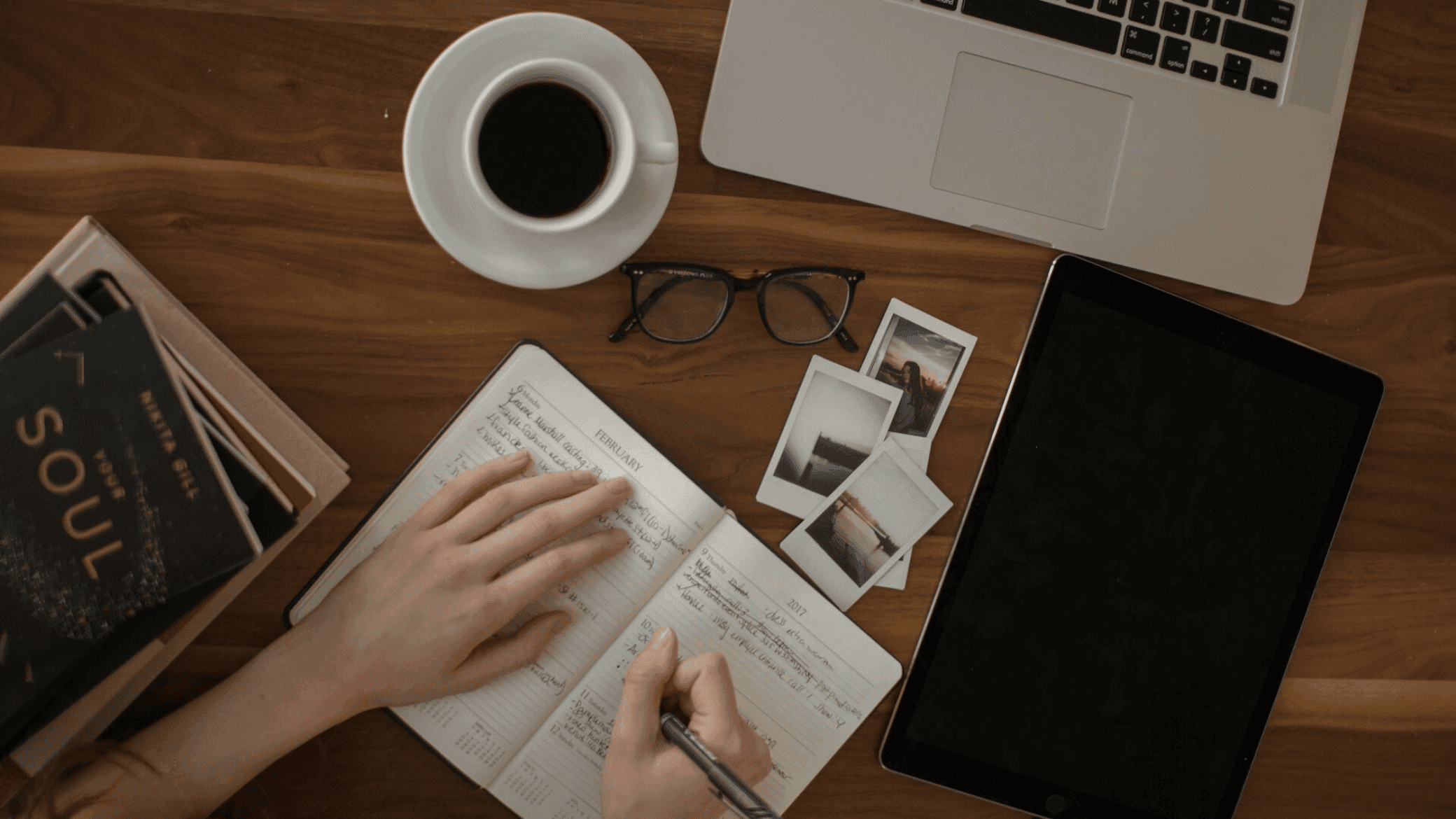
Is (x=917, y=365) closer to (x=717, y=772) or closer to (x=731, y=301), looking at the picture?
(x=731, y=301)

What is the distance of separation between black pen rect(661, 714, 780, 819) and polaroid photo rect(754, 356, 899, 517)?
22 centimetres

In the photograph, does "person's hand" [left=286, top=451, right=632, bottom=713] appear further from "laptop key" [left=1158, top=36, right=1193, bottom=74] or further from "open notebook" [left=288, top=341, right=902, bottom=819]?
"laptop key" [left=1158, top=36, right=1193, bottom=74]

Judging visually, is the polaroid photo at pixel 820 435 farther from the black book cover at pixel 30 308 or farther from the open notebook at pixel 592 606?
the black book cover at pixel 30 308

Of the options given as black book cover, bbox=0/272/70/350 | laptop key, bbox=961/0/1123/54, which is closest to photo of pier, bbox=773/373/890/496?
laptop key, bbox=961/0/1123/54

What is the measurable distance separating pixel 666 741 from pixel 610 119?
518mm

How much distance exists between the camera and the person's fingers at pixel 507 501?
0.67 m

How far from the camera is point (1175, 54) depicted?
2.41ft

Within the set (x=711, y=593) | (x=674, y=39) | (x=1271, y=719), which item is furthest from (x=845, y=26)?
(x=1271, y=719)

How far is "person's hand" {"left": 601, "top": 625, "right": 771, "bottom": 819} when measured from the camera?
0.66 metres

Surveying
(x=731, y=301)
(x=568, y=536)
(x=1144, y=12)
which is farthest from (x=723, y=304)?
(x=1144, y=12)

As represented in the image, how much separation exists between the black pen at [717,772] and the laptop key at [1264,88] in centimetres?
78

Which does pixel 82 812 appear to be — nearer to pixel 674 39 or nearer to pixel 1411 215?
pixel 674 39

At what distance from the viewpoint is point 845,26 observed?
69cm

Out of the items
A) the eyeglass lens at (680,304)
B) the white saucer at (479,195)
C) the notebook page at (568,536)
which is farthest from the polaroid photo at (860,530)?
the white saucer at (479,195)
